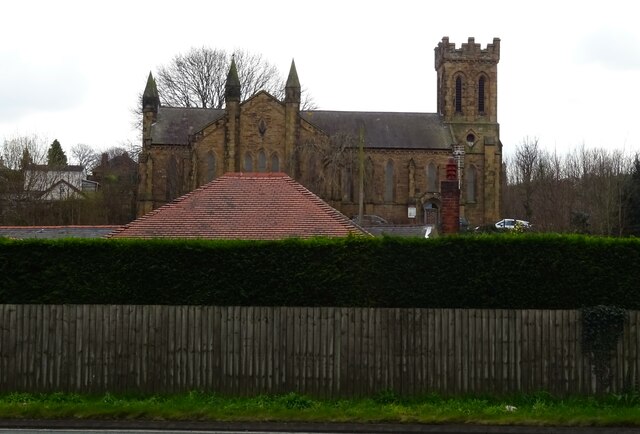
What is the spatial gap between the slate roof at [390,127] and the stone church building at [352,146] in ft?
0.28

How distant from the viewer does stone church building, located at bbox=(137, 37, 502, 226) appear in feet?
189

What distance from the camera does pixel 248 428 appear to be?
38.0ft

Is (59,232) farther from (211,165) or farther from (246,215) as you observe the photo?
(211,165)

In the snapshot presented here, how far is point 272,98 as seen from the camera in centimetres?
5778

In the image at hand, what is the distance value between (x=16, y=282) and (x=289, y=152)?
43.5 meters

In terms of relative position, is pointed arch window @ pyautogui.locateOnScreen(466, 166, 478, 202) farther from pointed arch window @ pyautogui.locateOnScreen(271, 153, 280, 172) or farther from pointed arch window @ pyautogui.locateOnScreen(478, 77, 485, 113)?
pointed arch window @ pyautogui.locateOnScreen(271, 153, 280, 172)

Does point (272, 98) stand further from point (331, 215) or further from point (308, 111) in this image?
point (331, 215)

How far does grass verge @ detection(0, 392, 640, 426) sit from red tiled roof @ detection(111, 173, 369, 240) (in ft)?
22.5

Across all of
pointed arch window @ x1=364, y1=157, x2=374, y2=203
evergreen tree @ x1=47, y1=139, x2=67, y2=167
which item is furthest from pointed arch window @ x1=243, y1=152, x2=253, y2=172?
evergreen tree @ x1=47, y1=139, x2=67, y2=167

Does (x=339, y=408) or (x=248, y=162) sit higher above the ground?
(x=248, y=162)

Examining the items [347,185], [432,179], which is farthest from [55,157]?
[432,179]

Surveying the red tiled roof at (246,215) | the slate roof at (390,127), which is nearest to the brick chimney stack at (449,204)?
the red tiled roof at (246,215)

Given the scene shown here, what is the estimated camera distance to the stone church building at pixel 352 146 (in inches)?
2263

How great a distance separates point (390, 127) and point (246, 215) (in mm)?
46525
